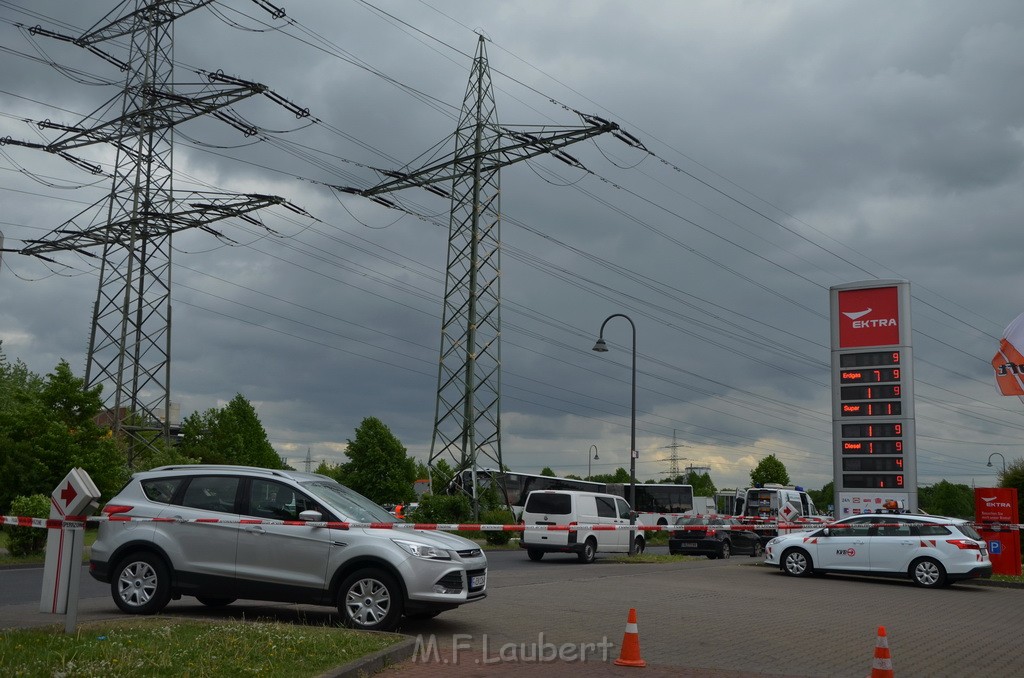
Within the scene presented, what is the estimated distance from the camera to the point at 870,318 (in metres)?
38.9

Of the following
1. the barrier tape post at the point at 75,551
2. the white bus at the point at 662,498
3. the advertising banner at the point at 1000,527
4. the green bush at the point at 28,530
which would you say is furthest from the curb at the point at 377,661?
the white bus at the point at 662,498

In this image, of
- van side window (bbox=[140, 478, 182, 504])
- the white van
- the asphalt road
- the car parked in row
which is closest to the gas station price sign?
the white van

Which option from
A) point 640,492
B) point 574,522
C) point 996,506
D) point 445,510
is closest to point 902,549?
point 996,506

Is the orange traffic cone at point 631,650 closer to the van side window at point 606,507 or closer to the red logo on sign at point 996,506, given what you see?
the red logo on sign at point 996,506

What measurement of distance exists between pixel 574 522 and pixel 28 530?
615 inches

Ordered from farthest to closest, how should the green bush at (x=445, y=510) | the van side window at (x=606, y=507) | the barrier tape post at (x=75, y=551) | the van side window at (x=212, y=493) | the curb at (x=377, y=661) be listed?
1. the green bush at (x=445, y=510)
2. the van side window at (x=606, y=507)
3. the van side window at (x=212, y=493)
4. the barrier tape post at (x=75, y=551)
5. the curb at (x=377, y=661)

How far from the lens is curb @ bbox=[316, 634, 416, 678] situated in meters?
7.90

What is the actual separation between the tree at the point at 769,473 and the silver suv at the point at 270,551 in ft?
304

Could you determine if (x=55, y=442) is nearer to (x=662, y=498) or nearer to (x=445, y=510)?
(x=445, y=510)

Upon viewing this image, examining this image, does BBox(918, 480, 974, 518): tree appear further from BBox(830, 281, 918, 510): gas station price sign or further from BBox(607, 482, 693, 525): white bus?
BBox(830, 281, 918, 510): gas station price sign

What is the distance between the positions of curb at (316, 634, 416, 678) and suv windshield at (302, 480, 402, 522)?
2069 millimetres

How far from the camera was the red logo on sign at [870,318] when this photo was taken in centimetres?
3847

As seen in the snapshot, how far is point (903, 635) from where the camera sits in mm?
12773

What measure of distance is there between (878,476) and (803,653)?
2884 cm
